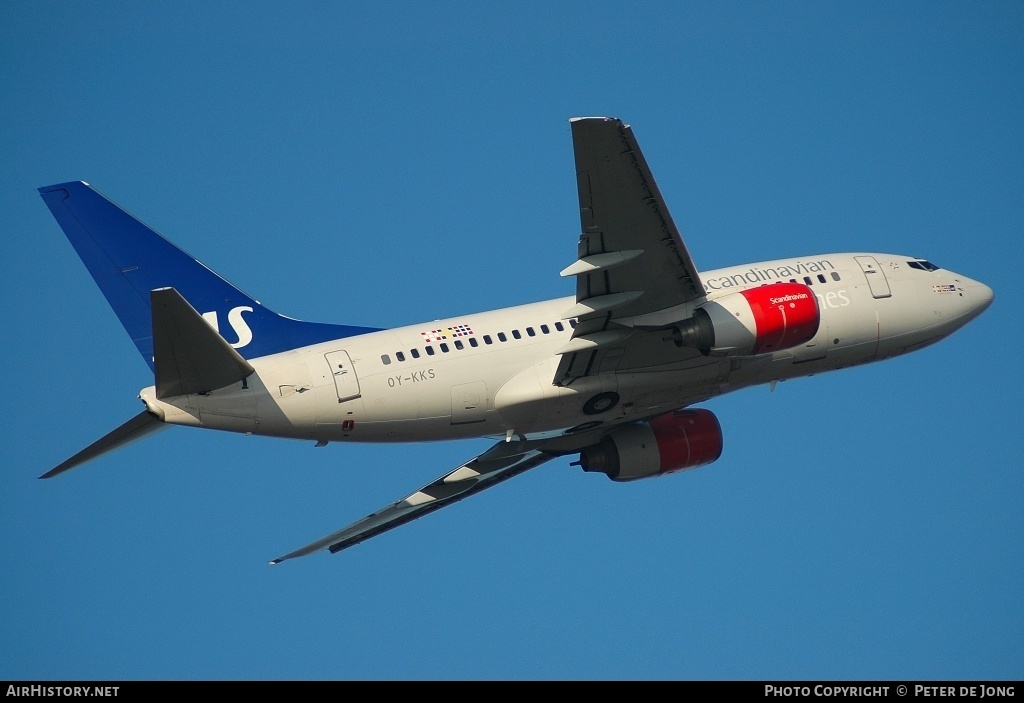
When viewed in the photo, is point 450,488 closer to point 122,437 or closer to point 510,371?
point 510,371

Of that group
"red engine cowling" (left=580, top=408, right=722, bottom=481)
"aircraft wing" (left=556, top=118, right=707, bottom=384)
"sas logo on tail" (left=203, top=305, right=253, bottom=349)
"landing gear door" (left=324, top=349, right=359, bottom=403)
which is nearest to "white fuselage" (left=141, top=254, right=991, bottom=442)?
"landing gear door" (left=324, top=349, right=359, bottom=403)

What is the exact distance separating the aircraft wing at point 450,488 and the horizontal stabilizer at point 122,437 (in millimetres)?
9292

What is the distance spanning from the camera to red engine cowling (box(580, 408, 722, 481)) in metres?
44.1

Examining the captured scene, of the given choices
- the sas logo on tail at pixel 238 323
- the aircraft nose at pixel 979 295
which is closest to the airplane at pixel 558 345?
the sas logo on tail at pixel 238 323

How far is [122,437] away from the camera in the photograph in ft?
121

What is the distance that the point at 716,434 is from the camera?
45.0 m

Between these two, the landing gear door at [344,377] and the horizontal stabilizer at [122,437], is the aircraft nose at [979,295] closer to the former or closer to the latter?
the landing gear door at [344,377]

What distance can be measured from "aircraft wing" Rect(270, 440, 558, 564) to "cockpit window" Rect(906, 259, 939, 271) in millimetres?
13932

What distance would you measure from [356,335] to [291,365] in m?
3.33

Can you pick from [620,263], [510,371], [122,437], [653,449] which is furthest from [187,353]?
[653,449]
